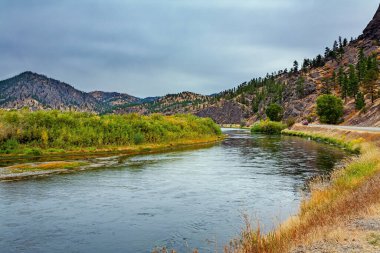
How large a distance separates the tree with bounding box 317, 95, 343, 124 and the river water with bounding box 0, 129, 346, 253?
309ft

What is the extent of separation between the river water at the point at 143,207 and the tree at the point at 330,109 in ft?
309

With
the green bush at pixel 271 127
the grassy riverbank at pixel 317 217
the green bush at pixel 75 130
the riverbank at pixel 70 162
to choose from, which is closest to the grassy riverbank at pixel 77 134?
the green bush at pixel 75 130

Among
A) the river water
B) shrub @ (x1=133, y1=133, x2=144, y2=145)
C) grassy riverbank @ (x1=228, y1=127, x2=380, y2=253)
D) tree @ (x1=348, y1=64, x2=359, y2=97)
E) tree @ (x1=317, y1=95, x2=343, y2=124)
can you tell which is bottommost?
the river water

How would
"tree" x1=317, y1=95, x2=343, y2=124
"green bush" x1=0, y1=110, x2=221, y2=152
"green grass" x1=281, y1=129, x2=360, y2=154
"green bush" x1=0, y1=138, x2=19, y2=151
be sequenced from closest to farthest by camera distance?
"green bush" x1=0, y1=138, x2=19, y2=151
"green grass" x1=281, y1=129, x2=360, y2=154
"green bush" x1=0, y1=110, x2=221, y2=152
"tree" x1=317, y1=95, x2=343, y2=124

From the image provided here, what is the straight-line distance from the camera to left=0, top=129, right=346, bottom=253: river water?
1739 cm

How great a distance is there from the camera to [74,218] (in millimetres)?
21172

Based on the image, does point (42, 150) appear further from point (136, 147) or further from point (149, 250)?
point (149, 250)

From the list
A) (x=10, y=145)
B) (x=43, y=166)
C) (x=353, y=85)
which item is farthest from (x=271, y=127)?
(x=43, y=166)

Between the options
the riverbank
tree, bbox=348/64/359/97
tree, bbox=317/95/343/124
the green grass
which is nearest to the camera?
the riverbank

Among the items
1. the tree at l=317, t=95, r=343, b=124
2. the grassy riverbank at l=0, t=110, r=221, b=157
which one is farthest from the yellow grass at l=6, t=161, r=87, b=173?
the tree at l=317, t=95, r=343, b=124

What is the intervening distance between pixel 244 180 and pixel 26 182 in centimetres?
1884

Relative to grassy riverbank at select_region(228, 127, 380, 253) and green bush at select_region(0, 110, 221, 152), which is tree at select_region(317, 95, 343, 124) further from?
grassy riverbank at select_region(228, 127, 380, 253)

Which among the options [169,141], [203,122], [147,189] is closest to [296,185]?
[147,189]

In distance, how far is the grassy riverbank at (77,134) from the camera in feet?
180
